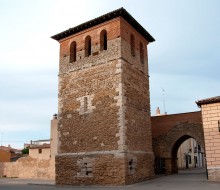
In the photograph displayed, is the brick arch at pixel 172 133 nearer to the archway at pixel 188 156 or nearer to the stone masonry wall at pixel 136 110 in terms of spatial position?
the stone masonry wall at pixel 136 110

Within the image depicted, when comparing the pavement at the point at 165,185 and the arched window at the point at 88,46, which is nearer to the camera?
the pavement at the point at 165,185

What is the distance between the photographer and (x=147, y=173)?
17.0 m

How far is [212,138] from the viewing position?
15.2 meters

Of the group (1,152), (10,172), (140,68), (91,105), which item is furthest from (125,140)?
(1,152)

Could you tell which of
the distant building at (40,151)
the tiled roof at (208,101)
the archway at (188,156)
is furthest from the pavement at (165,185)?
the distant building at (40,151)

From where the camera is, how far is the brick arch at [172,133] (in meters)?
19.2

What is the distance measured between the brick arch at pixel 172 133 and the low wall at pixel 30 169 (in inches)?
338

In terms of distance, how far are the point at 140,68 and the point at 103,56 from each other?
2.72 m

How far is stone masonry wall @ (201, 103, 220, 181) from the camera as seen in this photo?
1495cm

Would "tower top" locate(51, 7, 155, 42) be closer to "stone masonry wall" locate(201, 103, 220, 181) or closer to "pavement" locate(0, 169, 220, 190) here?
"stone masonry wall" locate(201, 103, 220, 181)

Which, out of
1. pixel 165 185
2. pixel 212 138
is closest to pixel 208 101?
pixel 212 138

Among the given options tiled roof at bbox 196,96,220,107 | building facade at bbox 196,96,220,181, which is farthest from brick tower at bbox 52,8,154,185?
building facade at bbox 196,96,220,181

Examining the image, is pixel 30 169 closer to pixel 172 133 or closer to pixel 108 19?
pixel 172 133

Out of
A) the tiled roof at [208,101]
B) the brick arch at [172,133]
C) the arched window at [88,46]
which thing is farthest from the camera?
the brick arch at [172,133]
